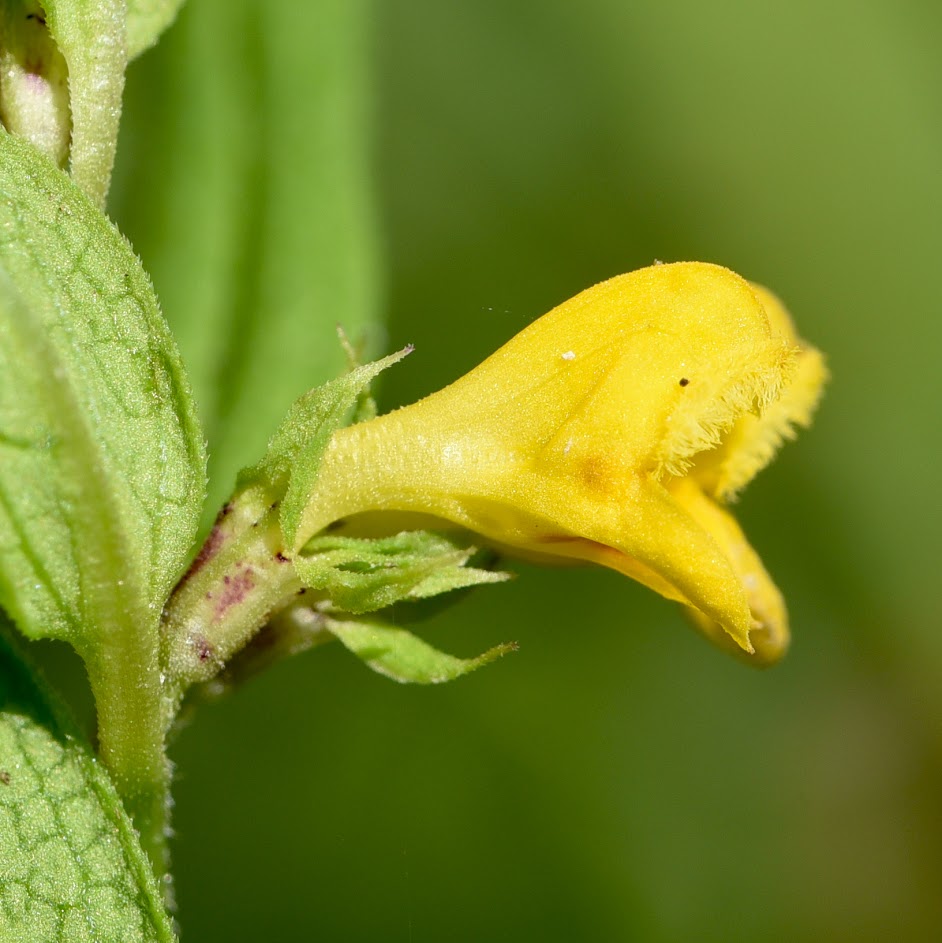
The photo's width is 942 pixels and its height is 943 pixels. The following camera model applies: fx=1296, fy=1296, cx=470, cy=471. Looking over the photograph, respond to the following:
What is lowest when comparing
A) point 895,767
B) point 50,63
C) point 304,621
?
point 895,767

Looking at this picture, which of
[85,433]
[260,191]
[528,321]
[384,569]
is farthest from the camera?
[528,321]

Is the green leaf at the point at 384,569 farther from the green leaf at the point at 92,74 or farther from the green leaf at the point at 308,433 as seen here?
the green leaf at the point at 92,74

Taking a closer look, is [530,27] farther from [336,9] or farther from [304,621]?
[304,621]

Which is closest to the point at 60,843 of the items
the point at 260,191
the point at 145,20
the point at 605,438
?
the point at 605,438

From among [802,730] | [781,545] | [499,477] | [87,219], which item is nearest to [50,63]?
[87,219]

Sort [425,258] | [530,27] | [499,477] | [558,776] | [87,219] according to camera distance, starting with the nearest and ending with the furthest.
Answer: [87,219], [499,477], [558,776], [425,258], [530,27]

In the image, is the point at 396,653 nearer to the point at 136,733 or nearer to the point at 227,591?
the point at 227,591
